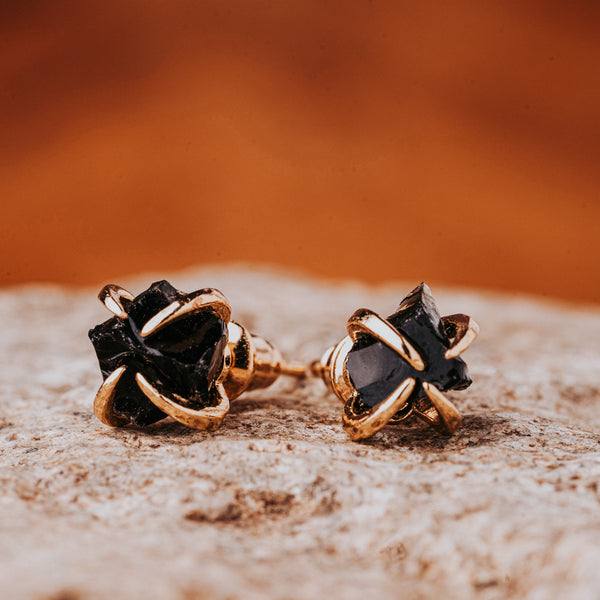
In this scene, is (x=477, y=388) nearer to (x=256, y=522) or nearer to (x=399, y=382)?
(x=399, y=382)

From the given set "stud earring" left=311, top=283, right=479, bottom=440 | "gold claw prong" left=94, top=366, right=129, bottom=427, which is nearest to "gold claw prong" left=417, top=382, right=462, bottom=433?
"stud earring" left=311, top=283, right=479, bottom=440

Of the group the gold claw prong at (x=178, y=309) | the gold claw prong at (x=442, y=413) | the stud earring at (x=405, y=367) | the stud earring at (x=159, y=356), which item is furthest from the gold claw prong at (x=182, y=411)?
the gold claw prong at (x=442, y=413)

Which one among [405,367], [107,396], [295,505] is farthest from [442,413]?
→ [107,396]

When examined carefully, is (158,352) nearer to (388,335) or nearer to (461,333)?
(388,335)

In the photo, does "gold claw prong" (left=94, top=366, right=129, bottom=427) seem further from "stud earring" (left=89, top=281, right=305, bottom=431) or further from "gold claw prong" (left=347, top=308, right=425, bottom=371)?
"gold claw prong" (left=347, top=308, right=425, bottom=371)

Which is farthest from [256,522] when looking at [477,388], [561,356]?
[561,356]

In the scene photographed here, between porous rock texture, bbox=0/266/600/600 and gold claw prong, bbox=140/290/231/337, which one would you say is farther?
gold claw prong, bbox=140/290/231/337
